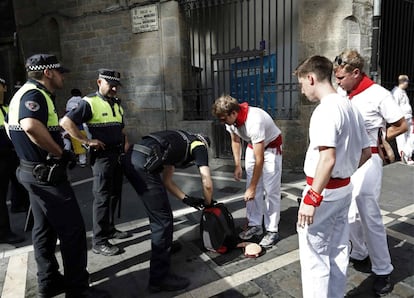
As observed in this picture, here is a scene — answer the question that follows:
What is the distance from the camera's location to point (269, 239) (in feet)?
12.0

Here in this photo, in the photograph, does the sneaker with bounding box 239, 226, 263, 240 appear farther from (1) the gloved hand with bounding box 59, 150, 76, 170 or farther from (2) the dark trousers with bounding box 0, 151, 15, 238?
(2) the dark trousers with bounding box 0, 151, 15, 238

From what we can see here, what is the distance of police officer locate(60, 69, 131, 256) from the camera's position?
11.7ft

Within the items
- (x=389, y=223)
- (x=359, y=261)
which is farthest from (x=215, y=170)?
(x=359, y=261)

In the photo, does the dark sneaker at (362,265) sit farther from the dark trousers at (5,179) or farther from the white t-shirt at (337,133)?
the dark trousers at (5,179)

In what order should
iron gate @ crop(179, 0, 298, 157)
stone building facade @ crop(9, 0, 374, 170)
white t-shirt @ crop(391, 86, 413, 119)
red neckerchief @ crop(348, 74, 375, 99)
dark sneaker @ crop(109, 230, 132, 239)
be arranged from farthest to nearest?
1. iron gate @ crop(179, 0, 298, 157)
2. white t-shirt @ crop(391, 86, 413, 119)
3. stone building facade @ crop(9, 0, 374, 170)
4. dark sneaker @ crop(109, 230, 132, 239)
5. red neckerchief @ crop(348, 74, 375, 99)

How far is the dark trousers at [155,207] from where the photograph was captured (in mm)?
2830

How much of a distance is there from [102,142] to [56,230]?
3.89 ft

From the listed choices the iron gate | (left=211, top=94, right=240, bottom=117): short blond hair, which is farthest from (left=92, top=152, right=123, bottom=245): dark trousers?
the iron gate

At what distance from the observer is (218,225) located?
11.2 feet

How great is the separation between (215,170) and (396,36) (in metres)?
4.80

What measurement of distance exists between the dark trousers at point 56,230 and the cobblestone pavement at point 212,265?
1.16ft

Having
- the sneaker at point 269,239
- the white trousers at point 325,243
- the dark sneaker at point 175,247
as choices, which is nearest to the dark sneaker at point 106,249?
the dark sneaker at point 175,247

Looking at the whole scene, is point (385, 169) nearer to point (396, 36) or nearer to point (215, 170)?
point (396, 36)

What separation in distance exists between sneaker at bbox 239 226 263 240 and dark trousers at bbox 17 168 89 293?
5.63 ft
